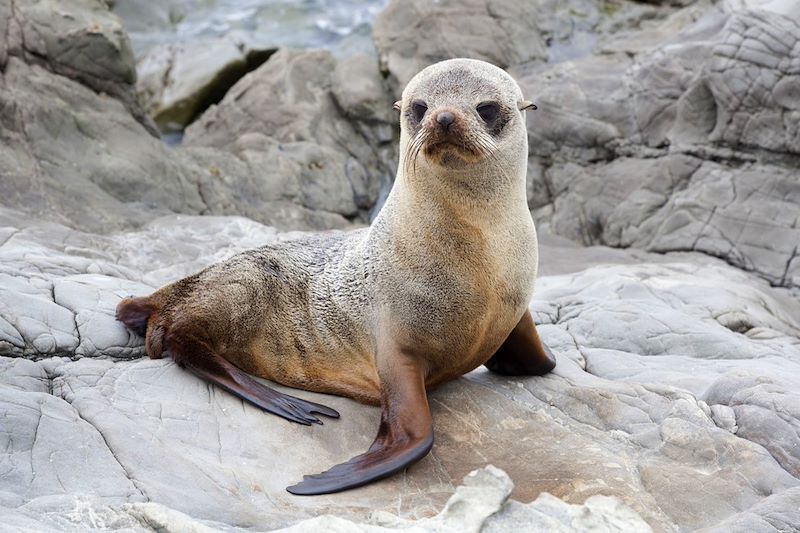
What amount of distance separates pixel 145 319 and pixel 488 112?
223 centimetres

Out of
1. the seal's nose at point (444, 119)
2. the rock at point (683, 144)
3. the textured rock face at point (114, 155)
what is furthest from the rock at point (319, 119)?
the seal's nose at point (444, 119)

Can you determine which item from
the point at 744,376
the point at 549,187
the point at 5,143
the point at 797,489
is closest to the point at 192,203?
the point at 5,143

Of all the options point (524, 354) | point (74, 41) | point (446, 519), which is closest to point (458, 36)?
point (74, 41)

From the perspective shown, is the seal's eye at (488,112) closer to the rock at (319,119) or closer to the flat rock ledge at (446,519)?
the flat rock ledge at (446,519)

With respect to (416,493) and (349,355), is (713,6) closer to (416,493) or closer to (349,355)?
(349,355)

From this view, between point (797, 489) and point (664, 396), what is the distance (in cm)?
106

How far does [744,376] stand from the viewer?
503 centimetres

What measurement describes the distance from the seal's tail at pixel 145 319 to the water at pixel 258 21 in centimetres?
1025

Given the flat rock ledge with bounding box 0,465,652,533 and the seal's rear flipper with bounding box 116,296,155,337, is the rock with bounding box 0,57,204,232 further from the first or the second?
the flat rock ledge with bounding box 0,465,652,533

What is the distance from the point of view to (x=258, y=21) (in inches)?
666

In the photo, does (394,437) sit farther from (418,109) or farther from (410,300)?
(418,109)

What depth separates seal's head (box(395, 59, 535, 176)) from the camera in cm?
455

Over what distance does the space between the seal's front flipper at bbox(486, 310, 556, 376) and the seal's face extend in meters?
1.05

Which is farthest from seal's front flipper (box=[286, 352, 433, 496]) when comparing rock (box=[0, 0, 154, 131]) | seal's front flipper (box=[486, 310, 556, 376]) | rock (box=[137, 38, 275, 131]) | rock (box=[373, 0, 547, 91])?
rock (box=[137, 38, 275, 131])
